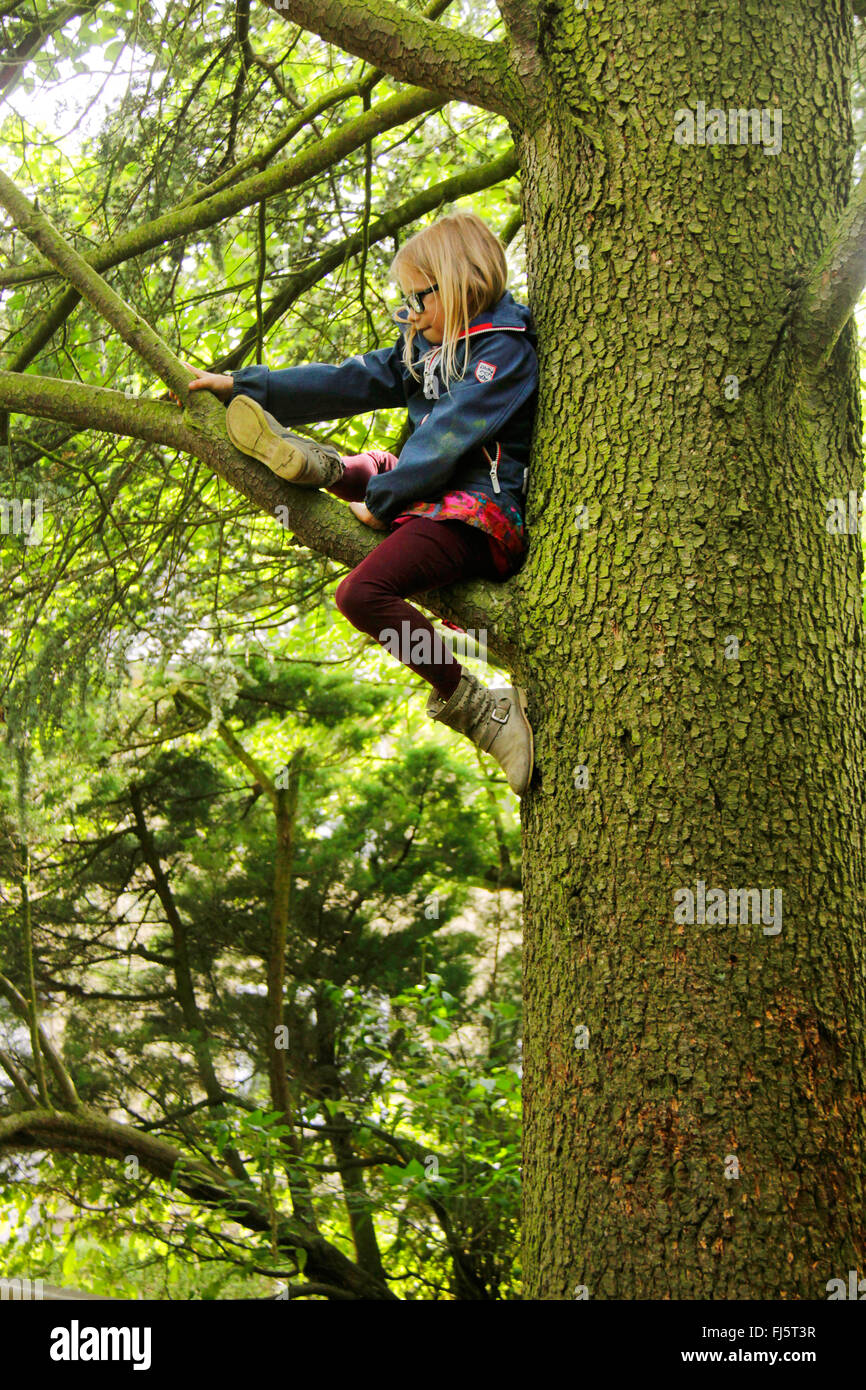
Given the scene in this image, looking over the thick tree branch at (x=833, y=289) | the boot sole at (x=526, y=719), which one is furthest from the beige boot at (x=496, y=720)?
the thick tree branch at (x=833, y=289)

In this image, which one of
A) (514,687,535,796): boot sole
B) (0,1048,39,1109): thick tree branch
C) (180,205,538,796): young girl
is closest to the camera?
(514,687,535,796): boot sole

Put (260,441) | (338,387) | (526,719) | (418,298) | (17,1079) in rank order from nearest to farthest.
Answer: (526,719) < (260,441) < (418,298) < (338,387) < (17,1079)

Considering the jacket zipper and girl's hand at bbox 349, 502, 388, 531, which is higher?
the jacket zipper

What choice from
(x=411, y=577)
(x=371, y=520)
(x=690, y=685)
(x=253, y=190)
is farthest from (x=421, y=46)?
(x=690, y=685)

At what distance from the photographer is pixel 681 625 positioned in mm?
1850

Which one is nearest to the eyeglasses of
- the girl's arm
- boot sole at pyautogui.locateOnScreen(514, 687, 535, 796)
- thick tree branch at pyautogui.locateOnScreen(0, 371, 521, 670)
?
the girl's arm

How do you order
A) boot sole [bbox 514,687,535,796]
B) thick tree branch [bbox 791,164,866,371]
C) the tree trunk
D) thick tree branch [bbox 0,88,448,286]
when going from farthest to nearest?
1. thick tree branch [bbox 0,88,448,286]
2. boot sole [bbox 514,687,535,796]
3. thick tree branch [bbox 791,164,866,371]
4. the tree trunk

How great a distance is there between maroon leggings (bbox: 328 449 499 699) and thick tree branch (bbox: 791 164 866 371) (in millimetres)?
689

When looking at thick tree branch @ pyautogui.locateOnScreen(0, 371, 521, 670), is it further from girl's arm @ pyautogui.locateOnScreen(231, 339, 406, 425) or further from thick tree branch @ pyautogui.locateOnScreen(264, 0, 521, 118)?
thick tree branch @ pyautogui.locateOnScreen(264, 0, 521, 118)

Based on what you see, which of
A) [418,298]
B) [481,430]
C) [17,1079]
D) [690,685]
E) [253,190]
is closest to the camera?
[690,685]

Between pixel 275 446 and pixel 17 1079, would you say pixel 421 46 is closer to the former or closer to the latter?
pixel 275 446

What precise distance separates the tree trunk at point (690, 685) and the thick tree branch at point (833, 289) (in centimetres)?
3

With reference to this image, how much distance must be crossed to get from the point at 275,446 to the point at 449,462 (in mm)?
369

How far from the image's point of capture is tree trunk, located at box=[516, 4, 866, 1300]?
168cm
